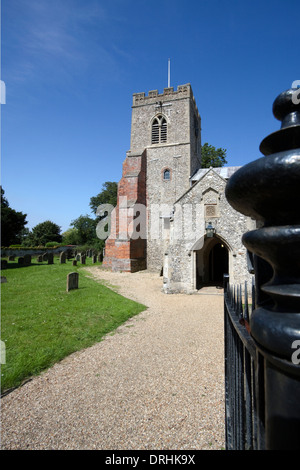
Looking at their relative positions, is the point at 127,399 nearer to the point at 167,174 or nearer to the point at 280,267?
the point at 280,267

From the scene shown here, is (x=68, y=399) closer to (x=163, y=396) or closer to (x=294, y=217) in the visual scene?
(x=163, y=396)

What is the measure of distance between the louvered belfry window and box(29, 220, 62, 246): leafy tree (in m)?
38.5

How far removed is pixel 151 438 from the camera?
298 centimetres

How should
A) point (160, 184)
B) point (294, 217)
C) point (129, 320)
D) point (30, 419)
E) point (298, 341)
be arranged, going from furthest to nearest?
point (160, 184) → point (129, 320) → point (30, 419) → point (294, 217) → point (298, 341)

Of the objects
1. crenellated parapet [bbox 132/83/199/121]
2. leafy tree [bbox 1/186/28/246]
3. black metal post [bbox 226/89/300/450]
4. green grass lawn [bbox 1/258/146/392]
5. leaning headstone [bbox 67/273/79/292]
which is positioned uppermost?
crenellated parapet [bbox 132/83/199/121]

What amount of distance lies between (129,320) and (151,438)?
16.0 feet

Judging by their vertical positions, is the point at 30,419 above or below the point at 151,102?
below

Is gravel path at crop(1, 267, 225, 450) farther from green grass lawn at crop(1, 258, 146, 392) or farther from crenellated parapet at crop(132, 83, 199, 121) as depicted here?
crenellated parapet at crop(132, 83, 199, 121)

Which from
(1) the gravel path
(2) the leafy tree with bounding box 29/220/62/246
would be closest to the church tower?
(1) the gravel path

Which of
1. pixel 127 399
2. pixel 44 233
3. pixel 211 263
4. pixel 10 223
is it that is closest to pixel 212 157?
pixel 211 263

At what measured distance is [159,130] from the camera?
22.6m

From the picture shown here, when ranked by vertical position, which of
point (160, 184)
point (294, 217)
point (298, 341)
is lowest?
point (298, 341)

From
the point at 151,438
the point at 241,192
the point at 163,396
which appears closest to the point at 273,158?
the point at 241,192

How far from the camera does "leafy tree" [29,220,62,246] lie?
2041 inches
